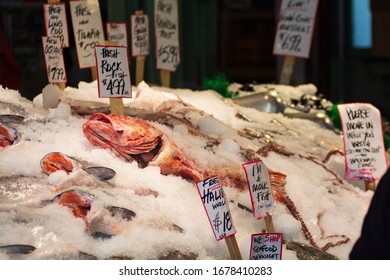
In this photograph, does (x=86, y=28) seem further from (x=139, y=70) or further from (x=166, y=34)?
(x=166, y=34)

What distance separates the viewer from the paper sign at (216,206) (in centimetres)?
188

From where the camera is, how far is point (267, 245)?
198cm

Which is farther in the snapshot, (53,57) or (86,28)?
(86,28)

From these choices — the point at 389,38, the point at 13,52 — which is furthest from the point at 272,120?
the point at 389,38

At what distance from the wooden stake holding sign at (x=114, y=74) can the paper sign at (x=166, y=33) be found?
95 centimetres

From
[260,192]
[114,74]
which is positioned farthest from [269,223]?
[114,74]

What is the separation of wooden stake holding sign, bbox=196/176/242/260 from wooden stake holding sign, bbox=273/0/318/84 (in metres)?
1.93

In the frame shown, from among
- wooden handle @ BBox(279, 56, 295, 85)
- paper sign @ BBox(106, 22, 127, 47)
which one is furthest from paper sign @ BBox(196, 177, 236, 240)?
wooden handle @ BBox(279, 56, 295, 85)

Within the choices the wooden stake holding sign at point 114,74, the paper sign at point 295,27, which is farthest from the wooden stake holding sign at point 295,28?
the wooden stake holding sign at point 114,74

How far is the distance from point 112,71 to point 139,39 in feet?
3.00

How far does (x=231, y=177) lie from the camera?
229 cm

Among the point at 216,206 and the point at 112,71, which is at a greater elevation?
the point at 112,71

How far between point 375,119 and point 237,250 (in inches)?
38.7
